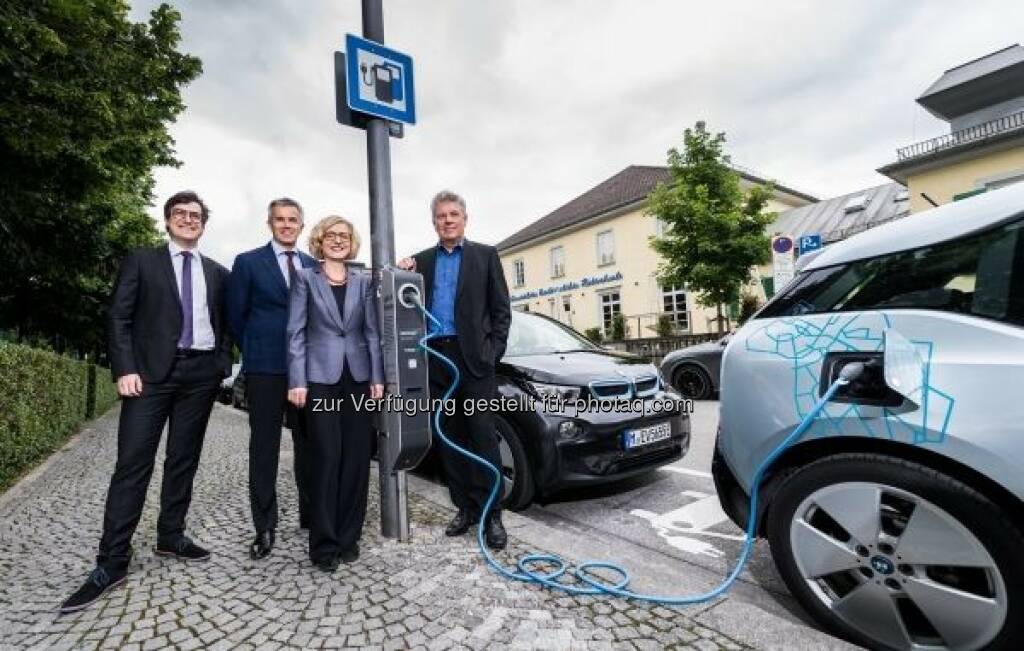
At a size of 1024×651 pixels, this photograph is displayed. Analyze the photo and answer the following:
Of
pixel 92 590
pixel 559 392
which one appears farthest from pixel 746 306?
pixel 92 590

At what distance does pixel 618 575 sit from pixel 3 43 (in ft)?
22.9

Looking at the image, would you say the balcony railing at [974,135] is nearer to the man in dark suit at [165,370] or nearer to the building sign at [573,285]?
the building sign at [573,285]

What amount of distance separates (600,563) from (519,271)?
3382 cm

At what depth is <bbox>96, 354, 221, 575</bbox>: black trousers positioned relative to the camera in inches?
100

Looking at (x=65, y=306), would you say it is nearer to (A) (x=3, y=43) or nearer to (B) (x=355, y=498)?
(A) (x=3, y=43)

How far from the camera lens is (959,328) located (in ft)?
5.50

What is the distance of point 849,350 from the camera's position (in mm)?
1891

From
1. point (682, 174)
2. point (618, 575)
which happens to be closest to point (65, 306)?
point (618, 575)

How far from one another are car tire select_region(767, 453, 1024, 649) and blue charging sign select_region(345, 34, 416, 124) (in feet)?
9.07

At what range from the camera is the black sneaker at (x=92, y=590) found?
90.6 inches

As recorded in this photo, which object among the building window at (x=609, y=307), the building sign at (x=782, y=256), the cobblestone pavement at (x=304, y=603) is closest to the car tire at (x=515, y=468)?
the cobblestone pavement at (x=304, y=603)

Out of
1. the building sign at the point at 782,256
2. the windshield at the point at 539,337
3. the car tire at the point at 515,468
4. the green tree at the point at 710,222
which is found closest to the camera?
the car tire at the point at 515,468

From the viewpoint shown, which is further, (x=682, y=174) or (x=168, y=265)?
(x=682, y=174)

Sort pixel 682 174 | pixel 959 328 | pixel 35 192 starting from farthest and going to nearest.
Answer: pixel 682 174 < pixel 35 192 < pixel 959 328
